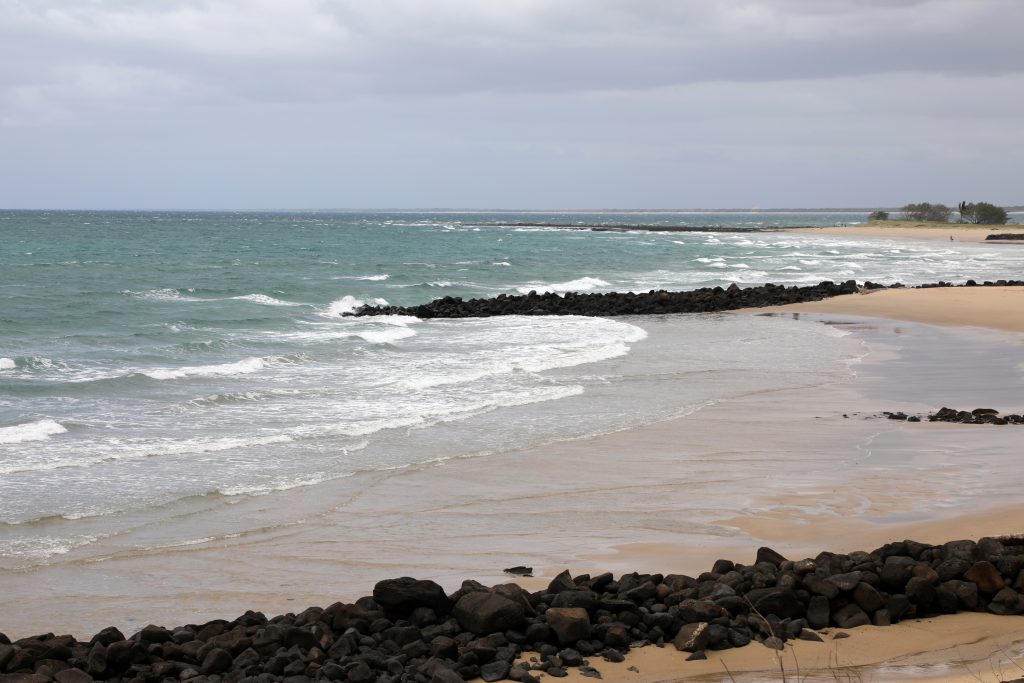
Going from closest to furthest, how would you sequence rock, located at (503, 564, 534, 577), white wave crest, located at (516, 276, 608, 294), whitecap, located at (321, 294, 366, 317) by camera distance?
rock, located at (503, 564, 534, 577) → whitecap, located at (321, 294, 366, 317) → white wave crest, located at (516, 276, 608, 294)

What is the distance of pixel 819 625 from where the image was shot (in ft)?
21.4

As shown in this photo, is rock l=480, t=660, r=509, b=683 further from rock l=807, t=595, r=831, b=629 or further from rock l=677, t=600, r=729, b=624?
rock l=807, t=595, r=831, b=629

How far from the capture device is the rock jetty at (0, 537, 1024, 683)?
19.3 ft

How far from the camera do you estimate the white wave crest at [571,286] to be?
4269 cm

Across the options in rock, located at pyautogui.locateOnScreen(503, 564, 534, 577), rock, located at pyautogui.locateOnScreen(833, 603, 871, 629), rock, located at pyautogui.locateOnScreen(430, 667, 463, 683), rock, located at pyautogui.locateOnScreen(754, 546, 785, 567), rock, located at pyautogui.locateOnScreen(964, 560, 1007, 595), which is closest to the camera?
rock, located at pyautogui.locateOnScreen(430, 667, 463, 683)

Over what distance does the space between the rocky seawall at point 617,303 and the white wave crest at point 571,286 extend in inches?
288

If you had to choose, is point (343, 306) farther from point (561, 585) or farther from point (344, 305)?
point (561, 585)

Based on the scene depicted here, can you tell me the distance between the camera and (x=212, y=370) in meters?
19.1

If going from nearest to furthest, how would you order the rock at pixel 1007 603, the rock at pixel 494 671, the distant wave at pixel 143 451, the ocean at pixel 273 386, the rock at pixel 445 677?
the rock at pixel 445 677, the rock at pixel 494 671, the rock at pixel 1007 603, the ocean at pixel 273 386, the distant wave at pixel 143 451

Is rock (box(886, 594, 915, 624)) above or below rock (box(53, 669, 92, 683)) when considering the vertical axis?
above

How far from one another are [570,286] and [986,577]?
124 ft

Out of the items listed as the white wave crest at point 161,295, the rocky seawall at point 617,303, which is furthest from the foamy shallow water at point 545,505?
the white wave crest at point 161,295

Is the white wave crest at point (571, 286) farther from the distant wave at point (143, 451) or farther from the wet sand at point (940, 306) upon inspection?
the distant wave at point (143, 451)

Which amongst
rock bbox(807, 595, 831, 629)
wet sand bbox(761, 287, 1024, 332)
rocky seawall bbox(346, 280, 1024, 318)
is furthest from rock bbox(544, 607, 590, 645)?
rocky seawall bbox(346, 280, 1024, 318)
